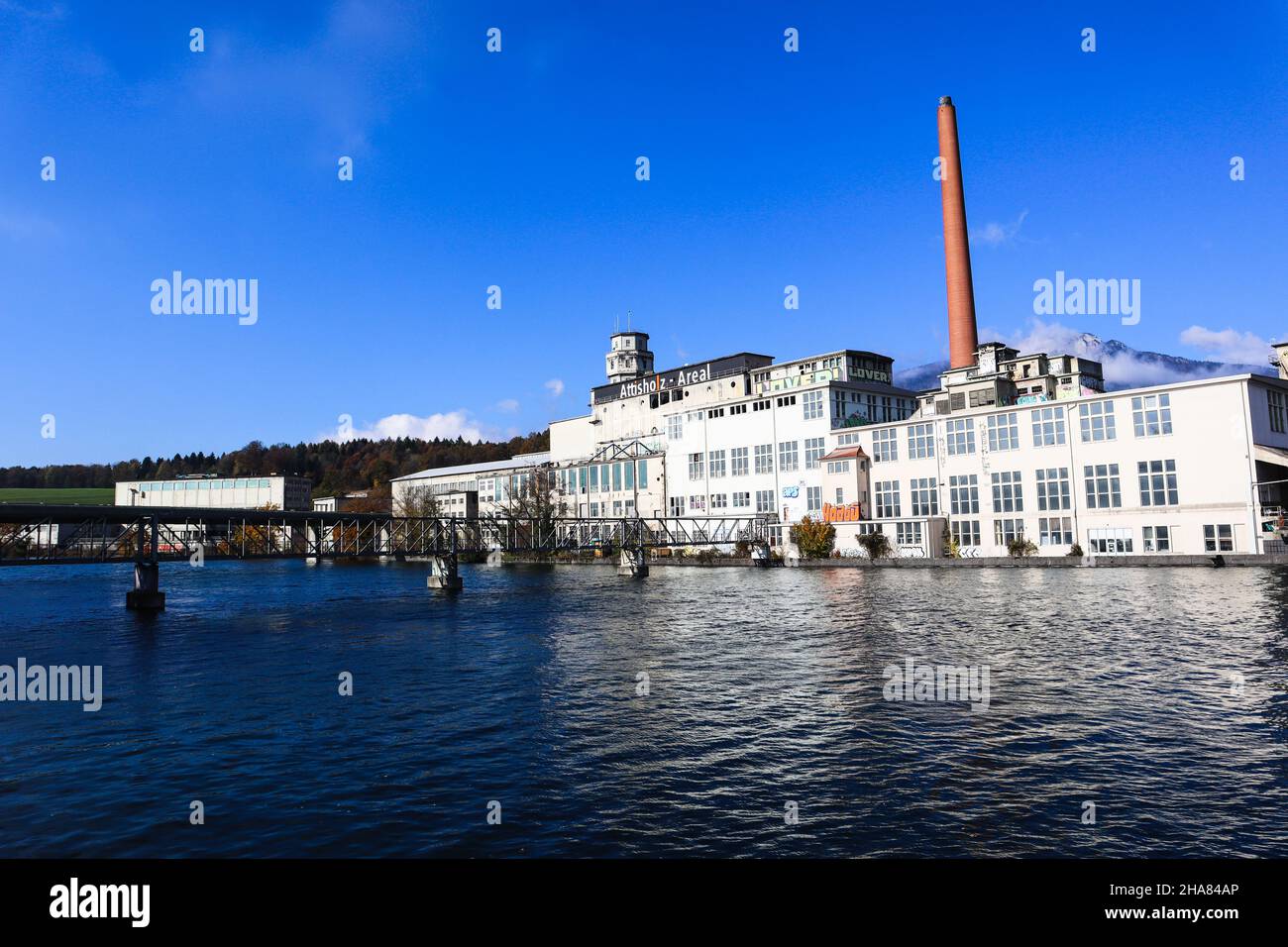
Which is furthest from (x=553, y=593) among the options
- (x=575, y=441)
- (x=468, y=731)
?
(x=575, y=441)

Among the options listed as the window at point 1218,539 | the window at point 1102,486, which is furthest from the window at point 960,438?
the window at point 1218,539

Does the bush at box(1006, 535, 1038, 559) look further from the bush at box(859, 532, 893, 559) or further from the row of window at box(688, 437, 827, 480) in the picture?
the row of window at box(688, 437, 827, 480)

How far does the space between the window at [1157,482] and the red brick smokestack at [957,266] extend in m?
26.4

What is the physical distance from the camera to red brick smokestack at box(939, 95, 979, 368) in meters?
94.6

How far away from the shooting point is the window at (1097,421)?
75500mm

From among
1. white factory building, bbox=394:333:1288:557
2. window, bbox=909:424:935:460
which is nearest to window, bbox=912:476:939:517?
white factory building, bbox=394:333:1288:557

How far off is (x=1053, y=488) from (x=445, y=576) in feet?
187

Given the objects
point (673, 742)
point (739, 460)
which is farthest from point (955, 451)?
point (673, 742)

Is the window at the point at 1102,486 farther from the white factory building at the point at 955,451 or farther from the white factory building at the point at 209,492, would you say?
the white factory building at the point at 209,492

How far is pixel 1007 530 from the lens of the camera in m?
81.8

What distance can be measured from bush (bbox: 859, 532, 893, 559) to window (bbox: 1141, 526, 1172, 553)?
24380mm

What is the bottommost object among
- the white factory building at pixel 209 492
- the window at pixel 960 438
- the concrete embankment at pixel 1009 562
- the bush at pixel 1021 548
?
the concrete embankment at pixel 1009 562

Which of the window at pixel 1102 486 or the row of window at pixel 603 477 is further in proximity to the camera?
the row of window at pixel 603 477
